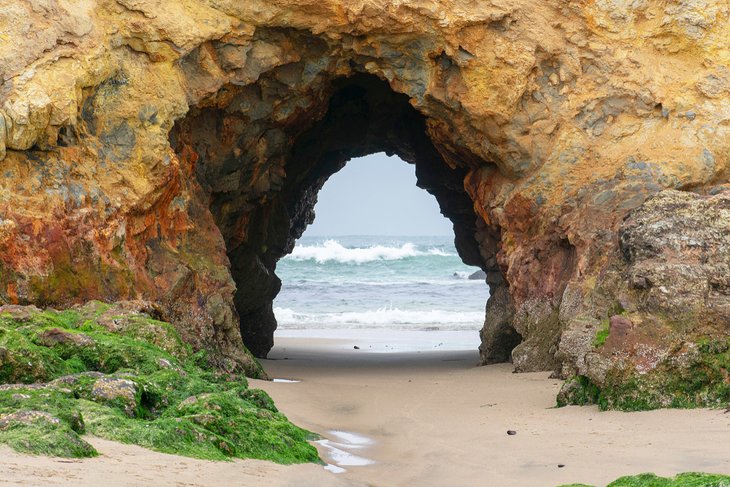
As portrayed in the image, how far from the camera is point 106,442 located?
19.6ft

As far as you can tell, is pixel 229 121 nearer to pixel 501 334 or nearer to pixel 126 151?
pixel 126 151

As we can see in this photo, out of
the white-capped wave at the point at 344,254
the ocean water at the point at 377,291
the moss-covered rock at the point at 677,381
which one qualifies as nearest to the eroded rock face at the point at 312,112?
the moss-covered rock at the point at 677,381

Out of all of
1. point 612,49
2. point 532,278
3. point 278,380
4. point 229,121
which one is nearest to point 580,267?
point 532,278

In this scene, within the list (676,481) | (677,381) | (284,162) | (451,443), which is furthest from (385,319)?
(676,481)

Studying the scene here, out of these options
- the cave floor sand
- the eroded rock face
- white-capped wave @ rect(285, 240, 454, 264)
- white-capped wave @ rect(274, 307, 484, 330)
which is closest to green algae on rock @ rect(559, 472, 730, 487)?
the cave floor sand

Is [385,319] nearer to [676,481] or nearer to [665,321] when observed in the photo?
[665,321]

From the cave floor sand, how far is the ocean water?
14742 mm

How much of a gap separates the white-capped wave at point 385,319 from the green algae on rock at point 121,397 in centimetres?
1848

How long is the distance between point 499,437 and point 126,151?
5.96 m

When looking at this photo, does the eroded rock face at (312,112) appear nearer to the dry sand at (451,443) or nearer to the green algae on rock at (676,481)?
the dry sand at (451,443)

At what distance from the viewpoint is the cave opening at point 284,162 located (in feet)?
44.5

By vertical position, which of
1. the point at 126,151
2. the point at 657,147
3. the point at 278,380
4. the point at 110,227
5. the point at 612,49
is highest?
the point at 612,49

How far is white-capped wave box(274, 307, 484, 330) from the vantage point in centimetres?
2798

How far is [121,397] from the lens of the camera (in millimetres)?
6898
